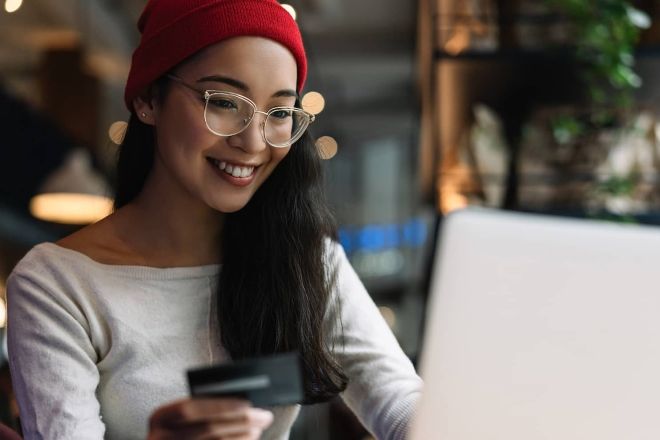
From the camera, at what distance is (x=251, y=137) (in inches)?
49.3

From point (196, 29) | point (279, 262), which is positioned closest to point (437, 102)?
point (279, 262)

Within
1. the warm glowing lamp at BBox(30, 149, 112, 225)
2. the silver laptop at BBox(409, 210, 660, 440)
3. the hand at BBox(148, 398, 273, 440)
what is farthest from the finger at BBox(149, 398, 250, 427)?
the warm glowing lamp at BBox(30, 149, 112, 225)

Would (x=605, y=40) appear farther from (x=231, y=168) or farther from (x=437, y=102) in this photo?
(x=231, y=168)

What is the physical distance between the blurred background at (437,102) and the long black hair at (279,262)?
0.13m

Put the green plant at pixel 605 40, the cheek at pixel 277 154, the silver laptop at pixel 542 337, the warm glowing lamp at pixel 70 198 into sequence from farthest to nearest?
the warm glowing lamp at pixel 70 198 < the green plant at pixel 605 40 < the cheek at pixel 277 154 < the silver laptop at pixel 542 337

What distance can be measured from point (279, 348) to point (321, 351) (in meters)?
0.06

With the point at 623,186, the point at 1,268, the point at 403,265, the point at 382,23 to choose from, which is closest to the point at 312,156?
the point at 623,186

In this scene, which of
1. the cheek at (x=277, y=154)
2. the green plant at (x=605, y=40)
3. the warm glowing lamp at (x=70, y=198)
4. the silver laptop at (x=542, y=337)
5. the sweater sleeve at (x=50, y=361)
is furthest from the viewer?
the warm glowing lamp at (x=70, y=198)

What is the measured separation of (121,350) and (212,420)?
49 cm

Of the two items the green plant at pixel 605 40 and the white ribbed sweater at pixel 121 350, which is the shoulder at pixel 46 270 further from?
the green plant at pixel 605 40

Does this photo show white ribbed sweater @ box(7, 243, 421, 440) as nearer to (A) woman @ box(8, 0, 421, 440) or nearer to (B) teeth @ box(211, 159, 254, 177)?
(A) woman @ box(8, 0, 421, 440)

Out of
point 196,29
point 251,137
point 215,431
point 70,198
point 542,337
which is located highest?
point 196,29

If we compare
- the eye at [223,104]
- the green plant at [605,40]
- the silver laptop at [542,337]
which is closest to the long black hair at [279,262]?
the eye at [223,104]

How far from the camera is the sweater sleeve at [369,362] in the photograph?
1358 millimetres
